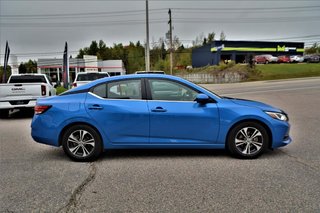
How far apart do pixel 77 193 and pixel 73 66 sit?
61.7m

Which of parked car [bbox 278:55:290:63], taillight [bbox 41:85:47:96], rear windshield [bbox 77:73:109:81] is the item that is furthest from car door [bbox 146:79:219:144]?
parked car [bbox 278:55:290:63]

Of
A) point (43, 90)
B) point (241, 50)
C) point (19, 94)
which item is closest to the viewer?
point (19, 94)

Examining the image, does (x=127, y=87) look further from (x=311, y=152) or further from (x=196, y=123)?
(x=311, y=152)

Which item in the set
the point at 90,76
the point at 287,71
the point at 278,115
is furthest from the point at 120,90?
the point at 287,71

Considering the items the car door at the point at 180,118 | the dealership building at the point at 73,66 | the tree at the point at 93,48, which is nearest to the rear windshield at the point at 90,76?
the car door at the point at 180,118

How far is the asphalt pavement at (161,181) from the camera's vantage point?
3346 mm

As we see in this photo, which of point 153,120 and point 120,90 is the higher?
point 120,90

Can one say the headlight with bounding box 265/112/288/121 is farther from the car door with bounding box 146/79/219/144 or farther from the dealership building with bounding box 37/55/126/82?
the dealership building with bounding box 37/55/126/82

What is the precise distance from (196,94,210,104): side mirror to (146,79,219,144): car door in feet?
0.19

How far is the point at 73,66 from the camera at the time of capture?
61688mm

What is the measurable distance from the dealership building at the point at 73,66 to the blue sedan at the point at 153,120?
4895 centimetres

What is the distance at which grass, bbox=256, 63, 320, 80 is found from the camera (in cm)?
3869

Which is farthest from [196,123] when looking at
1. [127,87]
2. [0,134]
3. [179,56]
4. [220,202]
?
[179,56]

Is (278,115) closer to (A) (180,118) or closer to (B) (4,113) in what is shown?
(A) (180,118)
